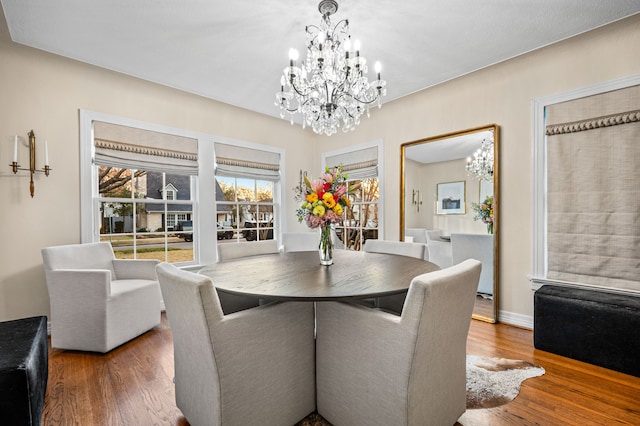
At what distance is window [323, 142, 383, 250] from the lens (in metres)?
4.15

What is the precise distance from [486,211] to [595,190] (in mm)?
854

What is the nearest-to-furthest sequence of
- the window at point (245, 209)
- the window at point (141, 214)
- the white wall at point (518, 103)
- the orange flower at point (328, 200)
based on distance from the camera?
the orange flower at point (328, 200)
the white wall at point (518, 103)
the window at point (141, 214)
the window at point (245, 209)

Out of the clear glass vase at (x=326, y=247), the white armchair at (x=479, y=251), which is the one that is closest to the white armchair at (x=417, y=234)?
the white armchair at (x=479, y=251)

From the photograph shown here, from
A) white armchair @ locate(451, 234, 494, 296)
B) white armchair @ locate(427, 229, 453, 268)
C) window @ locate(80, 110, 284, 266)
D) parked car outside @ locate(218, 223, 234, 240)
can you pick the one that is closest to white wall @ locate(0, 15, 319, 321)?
window @ locate(80, 110, 284, 266)

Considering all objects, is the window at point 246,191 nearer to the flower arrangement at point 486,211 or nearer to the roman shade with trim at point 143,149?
the roman shade with trim at point 143,149

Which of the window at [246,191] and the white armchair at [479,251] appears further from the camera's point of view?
the window at [246,191]

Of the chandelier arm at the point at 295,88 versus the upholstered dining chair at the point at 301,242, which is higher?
the chandelier arm at the point at 295,88

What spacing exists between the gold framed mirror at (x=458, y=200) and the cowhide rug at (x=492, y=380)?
0.91 m

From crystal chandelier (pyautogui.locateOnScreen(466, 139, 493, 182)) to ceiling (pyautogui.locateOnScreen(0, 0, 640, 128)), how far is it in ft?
2.63

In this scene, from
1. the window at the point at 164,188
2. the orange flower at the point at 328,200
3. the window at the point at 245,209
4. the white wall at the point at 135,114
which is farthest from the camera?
the window at the point at 245,209

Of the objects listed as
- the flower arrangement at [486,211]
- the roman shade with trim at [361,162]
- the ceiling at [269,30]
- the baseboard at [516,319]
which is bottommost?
the baseboard at [516,319]

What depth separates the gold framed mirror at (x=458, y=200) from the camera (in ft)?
10.0

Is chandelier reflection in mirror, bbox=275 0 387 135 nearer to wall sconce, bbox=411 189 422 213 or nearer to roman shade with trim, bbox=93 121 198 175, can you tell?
wall sconce, bbox=411 189 422 213

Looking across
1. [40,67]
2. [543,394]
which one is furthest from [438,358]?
[40,67]
